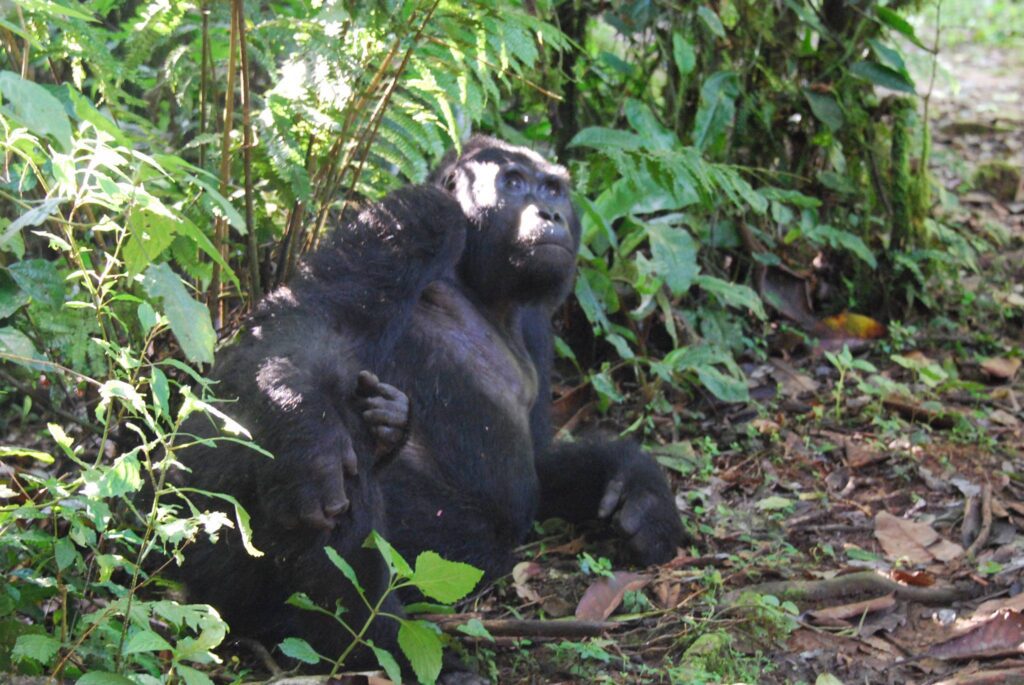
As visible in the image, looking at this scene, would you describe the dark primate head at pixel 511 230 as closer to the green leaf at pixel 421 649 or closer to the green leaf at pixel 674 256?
the green leaf at pixel 674 256

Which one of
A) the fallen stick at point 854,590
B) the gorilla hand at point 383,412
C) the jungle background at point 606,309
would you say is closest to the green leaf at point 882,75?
the jungle background at point 606,309

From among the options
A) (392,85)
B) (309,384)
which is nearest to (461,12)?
(392,85)

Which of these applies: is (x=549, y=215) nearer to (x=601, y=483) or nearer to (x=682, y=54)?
(x=601, y=483)

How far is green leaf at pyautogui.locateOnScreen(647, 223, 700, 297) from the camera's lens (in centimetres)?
598

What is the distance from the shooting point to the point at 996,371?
6.56 m

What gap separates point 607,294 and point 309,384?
282 cm

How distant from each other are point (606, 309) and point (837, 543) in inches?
74.7

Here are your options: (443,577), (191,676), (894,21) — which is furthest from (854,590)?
(894,21)

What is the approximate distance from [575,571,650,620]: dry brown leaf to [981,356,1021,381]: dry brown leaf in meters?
3.02

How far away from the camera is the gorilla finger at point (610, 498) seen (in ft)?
16.2

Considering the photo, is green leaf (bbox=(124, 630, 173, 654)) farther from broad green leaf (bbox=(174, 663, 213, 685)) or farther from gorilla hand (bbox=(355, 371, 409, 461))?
gorilla hand (bbox=(355, 371, 409, 461))

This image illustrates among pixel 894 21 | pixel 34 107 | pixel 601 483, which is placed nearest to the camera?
pixel 34 107

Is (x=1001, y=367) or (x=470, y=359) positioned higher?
(x=470, y=359)

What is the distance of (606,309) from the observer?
20.7 ft
